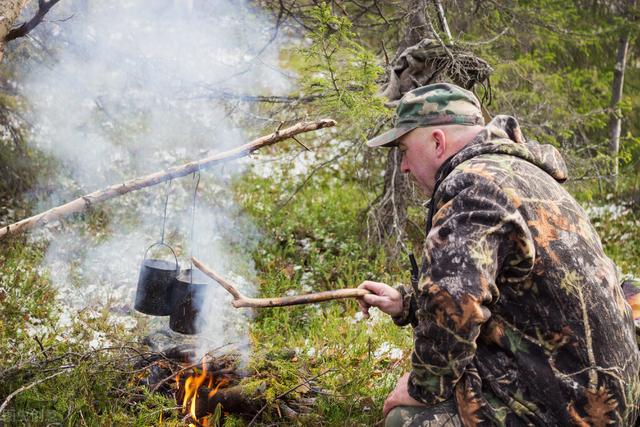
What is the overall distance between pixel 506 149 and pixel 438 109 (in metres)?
0.35

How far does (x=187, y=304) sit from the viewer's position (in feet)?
13.7

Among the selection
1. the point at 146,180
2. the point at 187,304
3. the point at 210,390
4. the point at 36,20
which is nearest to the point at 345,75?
the point at 146,180

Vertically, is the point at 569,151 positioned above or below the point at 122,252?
below

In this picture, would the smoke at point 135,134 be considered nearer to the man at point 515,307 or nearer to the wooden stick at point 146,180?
the wooden stick at point 146,180

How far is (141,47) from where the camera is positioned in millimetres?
10227

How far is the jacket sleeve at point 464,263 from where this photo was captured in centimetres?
242

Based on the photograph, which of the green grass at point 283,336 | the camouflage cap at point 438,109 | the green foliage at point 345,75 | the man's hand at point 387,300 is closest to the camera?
the camouflage cap at point 438,109

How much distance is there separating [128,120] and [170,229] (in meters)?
2.68

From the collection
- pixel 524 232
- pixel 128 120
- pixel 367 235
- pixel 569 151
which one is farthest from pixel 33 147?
pixel 524 232

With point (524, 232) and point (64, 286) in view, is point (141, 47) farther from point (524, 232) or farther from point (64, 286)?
point (524, 232)

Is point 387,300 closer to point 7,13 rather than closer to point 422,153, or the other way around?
point 422,153

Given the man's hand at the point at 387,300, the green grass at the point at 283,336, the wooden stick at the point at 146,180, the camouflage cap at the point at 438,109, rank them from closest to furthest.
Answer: the camouflage cap at the point at 438,109 < the man's hand at the point at 387,300 < the green grass at the point at 283,336 < the wooden stick at the point at 146,180

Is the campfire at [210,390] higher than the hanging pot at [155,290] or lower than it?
lower

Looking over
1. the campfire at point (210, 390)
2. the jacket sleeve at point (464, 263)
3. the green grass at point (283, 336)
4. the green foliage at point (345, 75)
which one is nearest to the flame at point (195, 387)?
the campfire at point (210, 390)
